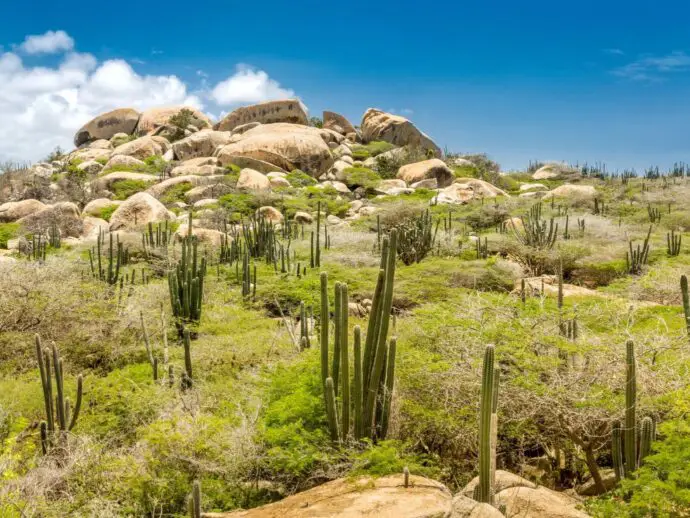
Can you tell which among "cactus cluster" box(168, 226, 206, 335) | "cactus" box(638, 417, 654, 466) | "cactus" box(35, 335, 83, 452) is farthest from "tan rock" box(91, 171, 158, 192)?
"cactus" box(638, 417, 654, 466)

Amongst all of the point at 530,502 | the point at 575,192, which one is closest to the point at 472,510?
the point at 530,502

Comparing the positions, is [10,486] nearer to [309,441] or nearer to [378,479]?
[309,441]

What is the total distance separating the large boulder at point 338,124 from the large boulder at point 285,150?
588 inches

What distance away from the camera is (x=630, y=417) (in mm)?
4754

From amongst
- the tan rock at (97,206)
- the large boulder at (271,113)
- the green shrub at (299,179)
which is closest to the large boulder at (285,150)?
the green shrub at (299,179)

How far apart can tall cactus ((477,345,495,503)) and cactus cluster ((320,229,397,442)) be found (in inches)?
52.2

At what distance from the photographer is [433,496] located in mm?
3891

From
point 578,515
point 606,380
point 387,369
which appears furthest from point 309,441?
point 606,380

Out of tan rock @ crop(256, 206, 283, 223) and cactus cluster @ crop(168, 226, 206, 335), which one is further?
tan rock @ crop(256, 206, 283, 223)

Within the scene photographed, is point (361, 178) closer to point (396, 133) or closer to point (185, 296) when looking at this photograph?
point (396, 133)

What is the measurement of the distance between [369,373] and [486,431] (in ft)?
5.26

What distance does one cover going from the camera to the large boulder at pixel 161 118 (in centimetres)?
5328

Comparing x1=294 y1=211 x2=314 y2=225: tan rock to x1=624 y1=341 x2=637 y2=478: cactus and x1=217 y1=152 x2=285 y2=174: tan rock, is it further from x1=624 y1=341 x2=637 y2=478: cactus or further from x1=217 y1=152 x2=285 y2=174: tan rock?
x1=624 y1=341 x2=637 y2=478: cactus

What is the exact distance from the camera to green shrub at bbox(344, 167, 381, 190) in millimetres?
36906
